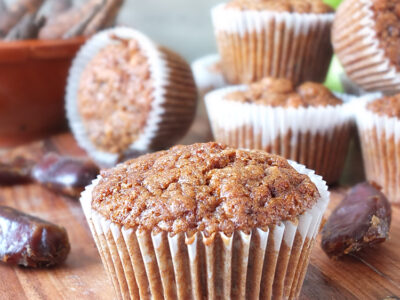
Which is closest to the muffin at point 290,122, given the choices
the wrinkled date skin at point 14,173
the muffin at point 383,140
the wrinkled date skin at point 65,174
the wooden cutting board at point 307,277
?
the muffin at point 383,140

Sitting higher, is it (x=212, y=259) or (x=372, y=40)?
(x=372, y=40)

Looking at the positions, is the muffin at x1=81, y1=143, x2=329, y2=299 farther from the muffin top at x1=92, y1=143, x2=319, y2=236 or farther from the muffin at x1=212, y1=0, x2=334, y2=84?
the muffin at x1=212, y1=0, x2=334, y2=84

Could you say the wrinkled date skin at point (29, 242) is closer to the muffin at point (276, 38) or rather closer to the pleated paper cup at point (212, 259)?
the pleated paper cup at point (212, 259)

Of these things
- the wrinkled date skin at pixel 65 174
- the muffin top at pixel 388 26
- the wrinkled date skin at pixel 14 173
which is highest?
the muffin top at pixel 388 26

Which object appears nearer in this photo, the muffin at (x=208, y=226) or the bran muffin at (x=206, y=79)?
the muffin at (x=208, y=226)

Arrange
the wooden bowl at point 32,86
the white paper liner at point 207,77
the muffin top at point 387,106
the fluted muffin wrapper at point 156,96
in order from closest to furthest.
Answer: the muffin top at point 387,106 → the fluted muffin wrapper at point 156,96 → the wooden bowl at point 32,86 → the white paper liner at point 207,77

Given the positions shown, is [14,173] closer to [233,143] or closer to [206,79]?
[233,143]

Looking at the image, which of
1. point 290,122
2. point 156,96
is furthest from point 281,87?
point 156,96

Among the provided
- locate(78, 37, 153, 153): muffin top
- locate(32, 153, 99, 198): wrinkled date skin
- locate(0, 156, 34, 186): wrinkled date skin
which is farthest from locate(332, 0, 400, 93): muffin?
locate(0, 156, 34, 186): wrinkled date skin
